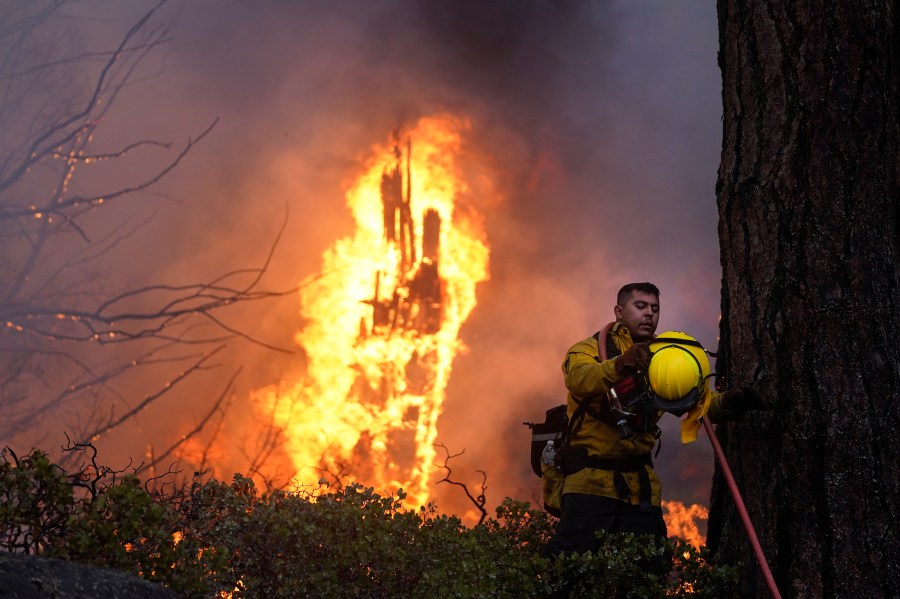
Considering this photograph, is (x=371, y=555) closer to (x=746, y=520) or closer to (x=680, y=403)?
(x=680, y=403)

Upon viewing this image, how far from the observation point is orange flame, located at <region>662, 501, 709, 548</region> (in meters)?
19.0

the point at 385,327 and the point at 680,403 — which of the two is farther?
the point at 385,327

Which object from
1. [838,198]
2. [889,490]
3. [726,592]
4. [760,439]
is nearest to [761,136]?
[838,198]

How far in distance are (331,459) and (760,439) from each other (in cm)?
1686

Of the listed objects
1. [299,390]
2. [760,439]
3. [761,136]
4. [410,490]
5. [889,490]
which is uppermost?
[299,390]

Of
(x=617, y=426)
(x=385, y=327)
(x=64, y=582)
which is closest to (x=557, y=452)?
(x=617, y=426)

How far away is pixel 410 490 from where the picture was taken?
21.9 m

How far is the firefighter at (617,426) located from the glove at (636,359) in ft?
0.05

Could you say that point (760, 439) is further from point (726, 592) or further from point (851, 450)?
point (726, 592)

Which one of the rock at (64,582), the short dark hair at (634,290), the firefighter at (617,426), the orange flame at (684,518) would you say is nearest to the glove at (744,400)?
the firefighter at (617,426)

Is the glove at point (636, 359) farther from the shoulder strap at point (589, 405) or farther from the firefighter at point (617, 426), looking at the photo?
the shoulder strap at point (589, 405)

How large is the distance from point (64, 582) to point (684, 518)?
19.4 metres

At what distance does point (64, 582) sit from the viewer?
315 centimetres

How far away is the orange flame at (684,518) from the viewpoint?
18977 mm
